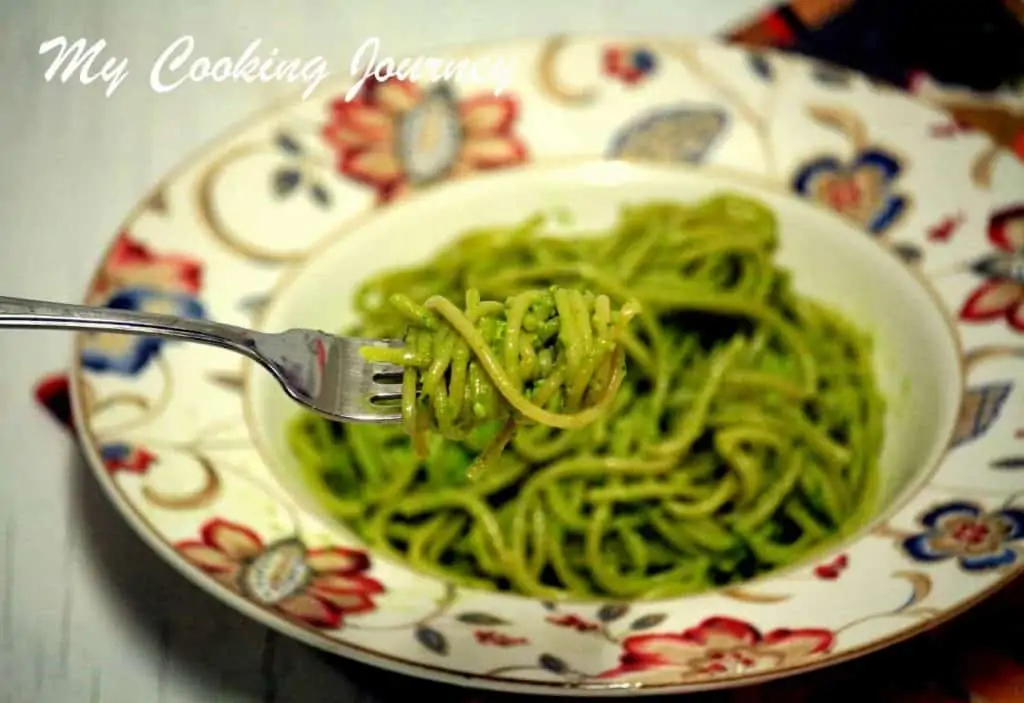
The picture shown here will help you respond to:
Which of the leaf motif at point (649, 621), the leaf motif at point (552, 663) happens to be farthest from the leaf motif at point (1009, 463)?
the leaf motif at point (552, 663)

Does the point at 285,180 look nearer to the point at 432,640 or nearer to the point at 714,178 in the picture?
the point at 714,178

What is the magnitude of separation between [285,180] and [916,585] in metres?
1.53

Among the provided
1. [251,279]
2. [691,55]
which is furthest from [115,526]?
[691,55]

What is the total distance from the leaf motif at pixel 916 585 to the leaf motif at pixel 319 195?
1416 millimetres

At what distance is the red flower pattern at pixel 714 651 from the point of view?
55.4 inches

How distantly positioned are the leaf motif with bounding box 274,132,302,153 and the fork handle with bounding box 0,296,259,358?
1.03m

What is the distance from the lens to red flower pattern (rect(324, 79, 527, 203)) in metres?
2.41

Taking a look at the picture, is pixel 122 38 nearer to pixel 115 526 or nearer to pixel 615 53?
pixel 615 53

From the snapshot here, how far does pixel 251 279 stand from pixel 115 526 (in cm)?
56

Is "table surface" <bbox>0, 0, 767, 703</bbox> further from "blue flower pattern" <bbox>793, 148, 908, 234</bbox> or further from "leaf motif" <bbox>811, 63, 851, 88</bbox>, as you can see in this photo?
"blue flower pattern" <bbox>793, 148, 908, 234</bbox>

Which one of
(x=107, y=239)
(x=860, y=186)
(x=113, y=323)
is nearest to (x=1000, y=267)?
(x=860, y=186)

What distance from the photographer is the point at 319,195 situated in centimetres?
235

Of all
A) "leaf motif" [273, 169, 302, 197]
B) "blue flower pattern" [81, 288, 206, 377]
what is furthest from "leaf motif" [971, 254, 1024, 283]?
"blue flower pattern" [81, 288, 206, 377]

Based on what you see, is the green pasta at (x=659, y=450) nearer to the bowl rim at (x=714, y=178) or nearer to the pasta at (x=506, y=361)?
the bowl rim at (x=714, y=178)
